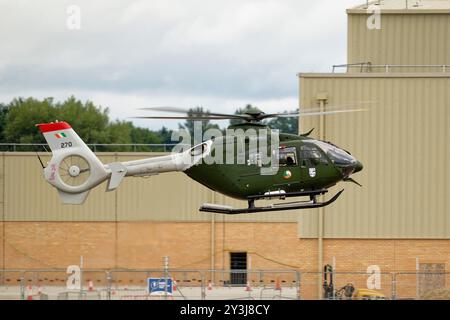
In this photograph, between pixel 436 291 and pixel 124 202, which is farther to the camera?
pixel 124 202

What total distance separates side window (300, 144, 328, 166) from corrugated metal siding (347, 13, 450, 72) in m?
12.8

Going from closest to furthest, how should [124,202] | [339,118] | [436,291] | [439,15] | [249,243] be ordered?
[436,291], [339,118], [439,15], [124,202], [249,243]

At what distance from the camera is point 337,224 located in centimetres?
4556

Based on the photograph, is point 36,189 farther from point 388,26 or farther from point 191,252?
point 388,26

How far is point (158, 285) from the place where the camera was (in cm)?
4119

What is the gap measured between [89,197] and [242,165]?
2241cm

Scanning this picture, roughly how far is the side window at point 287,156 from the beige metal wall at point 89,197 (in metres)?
18.1

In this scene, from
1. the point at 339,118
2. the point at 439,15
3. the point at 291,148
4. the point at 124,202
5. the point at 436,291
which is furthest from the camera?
the point at 124,202

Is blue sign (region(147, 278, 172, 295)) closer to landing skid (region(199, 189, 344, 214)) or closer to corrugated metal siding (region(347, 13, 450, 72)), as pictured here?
landing skid (region(199, 189, 344, 214))

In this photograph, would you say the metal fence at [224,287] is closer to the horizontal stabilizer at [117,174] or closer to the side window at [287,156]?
the horizontal stabilizer at [117,174]

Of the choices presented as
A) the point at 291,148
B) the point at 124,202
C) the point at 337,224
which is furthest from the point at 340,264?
the point at 124,202

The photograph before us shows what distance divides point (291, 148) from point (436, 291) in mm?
7512

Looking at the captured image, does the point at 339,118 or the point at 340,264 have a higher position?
the point at 339,118

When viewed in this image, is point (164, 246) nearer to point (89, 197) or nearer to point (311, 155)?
point (89, 197)
